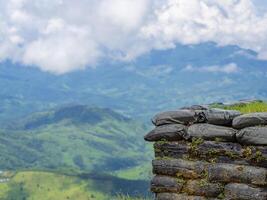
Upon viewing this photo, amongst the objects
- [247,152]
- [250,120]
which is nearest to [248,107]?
[250,120]

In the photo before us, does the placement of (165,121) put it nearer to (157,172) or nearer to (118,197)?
(157,172)

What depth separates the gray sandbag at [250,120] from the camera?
12812 millimetres

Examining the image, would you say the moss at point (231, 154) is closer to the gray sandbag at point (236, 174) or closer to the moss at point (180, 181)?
the gray sandbag at point (236, 174)

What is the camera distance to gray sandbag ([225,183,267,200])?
1273cm

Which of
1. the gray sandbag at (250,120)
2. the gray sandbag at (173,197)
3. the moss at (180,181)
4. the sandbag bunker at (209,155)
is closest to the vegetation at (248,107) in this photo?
the sandbag bunker at (209,155)

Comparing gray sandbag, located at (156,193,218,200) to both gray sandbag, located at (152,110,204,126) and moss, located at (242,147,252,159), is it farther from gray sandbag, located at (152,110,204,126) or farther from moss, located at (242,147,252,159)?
gray sandbag, located at (152,110,204,126)

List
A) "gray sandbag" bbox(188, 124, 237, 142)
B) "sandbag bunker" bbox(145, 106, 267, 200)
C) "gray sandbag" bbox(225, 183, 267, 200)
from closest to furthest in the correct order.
A: "gray sandbag" bbox(225, 183, 267, 200) < "sandbag bunker" bbox(145, 106, 267, 200) < "gray sandbag" bbox(188, 124, 237, 142)

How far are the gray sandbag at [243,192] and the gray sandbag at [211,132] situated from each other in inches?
46.9

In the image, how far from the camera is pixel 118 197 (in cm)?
1828

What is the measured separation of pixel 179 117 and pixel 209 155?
1.43 metres

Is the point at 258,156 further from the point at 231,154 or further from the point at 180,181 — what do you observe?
the point at 180,181

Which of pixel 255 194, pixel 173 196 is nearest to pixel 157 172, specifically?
pixel 173 196

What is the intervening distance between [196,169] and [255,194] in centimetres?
178

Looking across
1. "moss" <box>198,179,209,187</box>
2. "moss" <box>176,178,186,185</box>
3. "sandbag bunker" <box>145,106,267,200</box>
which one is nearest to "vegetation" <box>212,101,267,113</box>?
"sandbag bunker" <box>145,106,267,200</box>
